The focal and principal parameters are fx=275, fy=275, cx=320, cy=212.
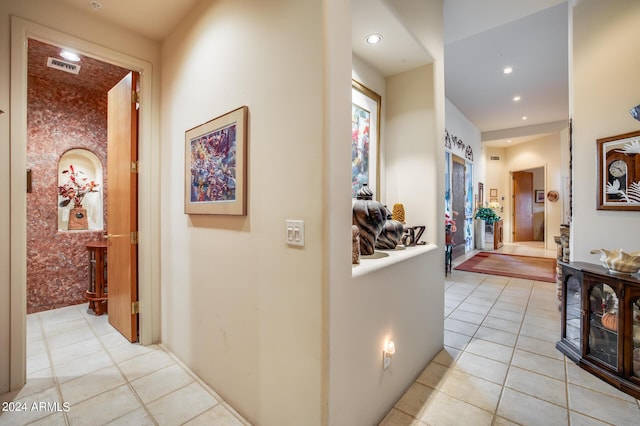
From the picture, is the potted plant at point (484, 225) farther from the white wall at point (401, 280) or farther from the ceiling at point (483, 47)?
the white wall at point (401, 280)

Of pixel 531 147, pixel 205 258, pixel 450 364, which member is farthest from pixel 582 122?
pixel 531 147

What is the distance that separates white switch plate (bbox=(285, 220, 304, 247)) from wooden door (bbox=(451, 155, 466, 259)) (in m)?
5.36

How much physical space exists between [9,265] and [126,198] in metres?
0.92

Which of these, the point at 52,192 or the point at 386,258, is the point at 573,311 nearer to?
the point at 386,258

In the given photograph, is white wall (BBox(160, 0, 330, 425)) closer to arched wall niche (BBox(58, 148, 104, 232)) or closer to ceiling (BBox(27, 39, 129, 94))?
ceiling (BBox(27, 39, 129, 94))

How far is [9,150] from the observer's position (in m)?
1.85

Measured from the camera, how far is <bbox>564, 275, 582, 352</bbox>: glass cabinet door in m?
2.31

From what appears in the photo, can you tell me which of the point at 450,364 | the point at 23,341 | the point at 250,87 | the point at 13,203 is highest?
the point at 250,87

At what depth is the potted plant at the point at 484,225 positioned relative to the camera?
7379 millimetres

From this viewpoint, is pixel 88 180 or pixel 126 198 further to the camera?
pixel 88 180

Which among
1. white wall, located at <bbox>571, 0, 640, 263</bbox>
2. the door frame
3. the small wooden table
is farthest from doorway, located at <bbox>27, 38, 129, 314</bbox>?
white wall, located at <bbox>571, 0, 640, 263</bbox>

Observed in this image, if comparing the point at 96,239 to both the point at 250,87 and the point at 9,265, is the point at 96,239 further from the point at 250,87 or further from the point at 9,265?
the point at 250,87

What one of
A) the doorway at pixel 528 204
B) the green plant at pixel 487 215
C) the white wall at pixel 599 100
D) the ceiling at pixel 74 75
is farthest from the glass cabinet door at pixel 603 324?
the doorway at pixel 528 204

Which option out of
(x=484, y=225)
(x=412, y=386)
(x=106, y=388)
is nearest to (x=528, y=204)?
(x=484, y=225)
